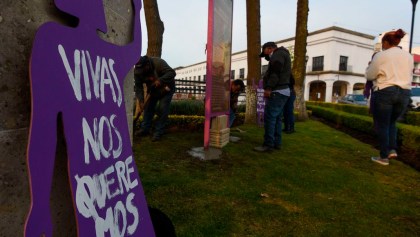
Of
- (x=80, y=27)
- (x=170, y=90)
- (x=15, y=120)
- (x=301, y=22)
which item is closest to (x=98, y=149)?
(x=15, y=120)

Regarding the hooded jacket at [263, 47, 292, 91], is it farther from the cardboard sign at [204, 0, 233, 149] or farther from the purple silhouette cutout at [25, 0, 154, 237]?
the purple silhouette cutout at [25, 0, 154, 237]

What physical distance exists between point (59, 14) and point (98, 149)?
590 mm

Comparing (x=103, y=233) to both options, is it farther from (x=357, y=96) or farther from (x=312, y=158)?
(x=357, y=96)

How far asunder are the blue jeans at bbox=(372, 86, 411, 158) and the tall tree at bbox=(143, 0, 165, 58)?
4.86 m

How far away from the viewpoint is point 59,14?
4.14 ft

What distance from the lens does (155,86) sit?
549 centimetres

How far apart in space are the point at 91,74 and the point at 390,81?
4814 mm

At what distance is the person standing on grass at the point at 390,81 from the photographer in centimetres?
473

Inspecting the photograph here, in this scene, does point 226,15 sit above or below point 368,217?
above

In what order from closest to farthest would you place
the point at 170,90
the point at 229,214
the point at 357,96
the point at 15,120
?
the point at 15,120 < the point at 229,214 < the point at 170,90 < the point at 357,96

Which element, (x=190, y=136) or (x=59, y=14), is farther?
(x=190, y=136)

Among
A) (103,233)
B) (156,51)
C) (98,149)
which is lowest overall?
(103,233)

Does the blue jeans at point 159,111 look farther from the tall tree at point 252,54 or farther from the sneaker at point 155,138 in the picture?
the tall tree at point 252,54

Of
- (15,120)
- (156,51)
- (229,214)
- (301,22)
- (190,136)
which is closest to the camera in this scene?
(15,120)
